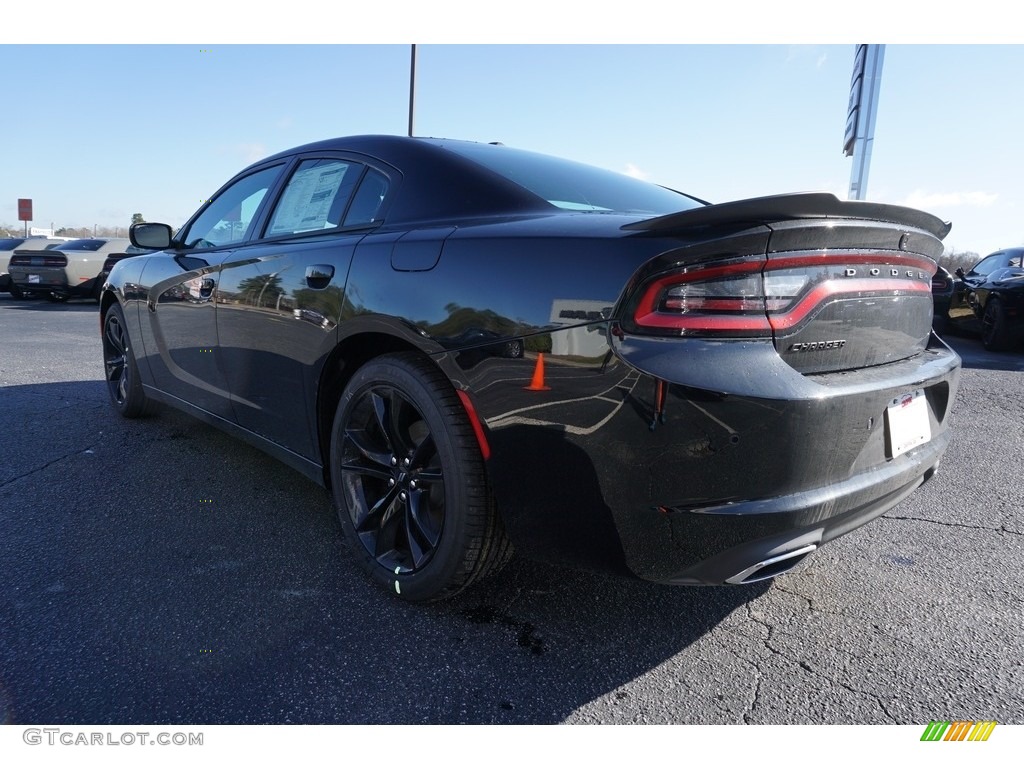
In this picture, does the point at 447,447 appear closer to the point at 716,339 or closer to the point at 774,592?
the point at 716,339

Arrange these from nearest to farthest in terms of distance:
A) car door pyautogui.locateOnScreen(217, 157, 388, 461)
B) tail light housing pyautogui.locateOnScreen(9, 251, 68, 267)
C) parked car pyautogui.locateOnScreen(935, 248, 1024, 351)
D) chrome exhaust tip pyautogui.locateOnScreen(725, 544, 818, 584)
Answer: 1. chrome exhaust tip pyautogui.locateOnScreen(725, 544, 818, 584)
2. car door pyautogui.locateOnScreen(217, 157, 388, 461)
3. parked car pyautogui.locateOnScreen(935, 248, 1024, 351)
4. tail light housing pyautogui.locateOnScreen(9, 251, 68, 267)

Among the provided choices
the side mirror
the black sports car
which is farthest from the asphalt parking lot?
the side mirror

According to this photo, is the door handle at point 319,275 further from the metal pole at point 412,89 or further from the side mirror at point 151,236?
the metal pole at point 412,89

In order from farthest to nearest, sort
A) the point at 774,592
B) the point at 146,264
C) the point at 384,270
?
the point at 146,264 → the point at 774,592 → the point at 384,270

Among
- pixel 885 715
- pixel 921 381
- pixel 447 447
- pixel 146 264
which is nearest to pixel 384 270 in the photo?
pixel 447 447

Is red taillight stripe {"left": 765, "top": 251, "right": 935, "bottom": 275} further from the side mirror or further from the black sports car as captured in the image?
the side mirror

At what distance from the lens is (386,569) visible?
7.29 feet

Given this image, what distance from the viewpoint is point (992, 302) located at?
29.2 ft

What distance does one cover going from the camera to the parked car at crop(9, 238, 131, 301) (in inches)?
550

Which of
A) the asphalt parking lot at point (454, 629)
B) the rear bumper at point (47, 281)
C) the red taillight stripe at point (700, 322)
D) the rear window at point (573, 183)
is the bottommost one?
the asphalt parking lot at point (454, 629)

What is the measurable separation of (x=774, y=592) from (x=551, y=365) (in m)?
1.23

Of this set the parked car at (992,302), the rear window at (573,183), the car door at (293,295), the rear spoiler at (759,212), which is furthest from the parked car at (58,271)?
the rear spoiler at (759,212)

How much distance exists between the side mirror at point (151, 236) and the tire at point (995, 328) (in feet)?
30.2

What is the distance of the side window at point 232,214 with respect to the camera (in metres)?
3.22
